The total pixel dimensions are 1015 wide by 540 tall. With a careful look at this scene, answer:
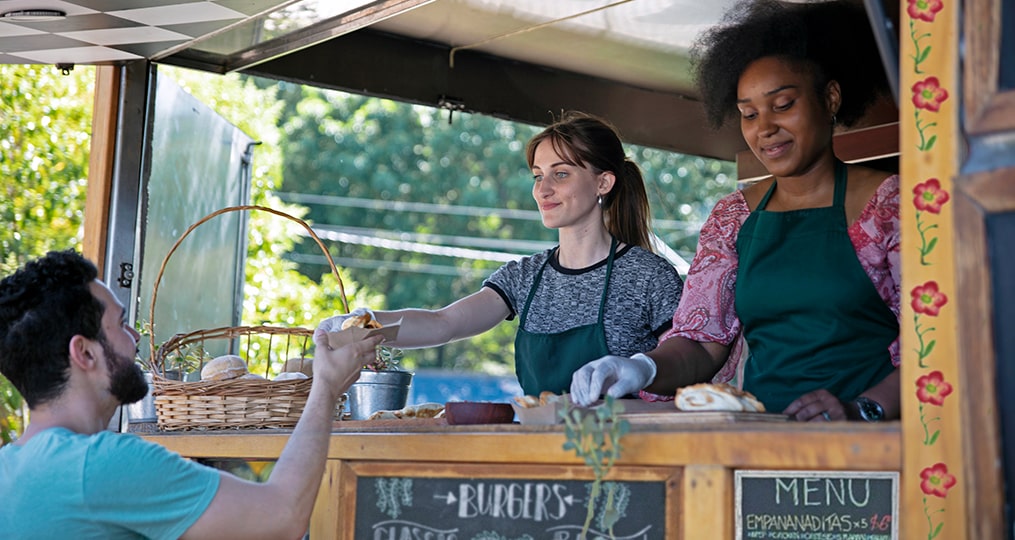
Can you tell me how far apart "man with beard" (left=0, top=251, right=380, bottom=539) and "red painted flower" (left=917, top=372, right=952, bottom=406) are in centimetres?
108

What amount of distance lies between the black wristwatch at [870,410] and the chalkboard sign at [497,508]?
1.18 ft

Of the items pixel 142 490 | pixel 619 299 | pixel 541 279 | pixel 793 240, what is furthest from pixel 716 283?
pixel 142 490

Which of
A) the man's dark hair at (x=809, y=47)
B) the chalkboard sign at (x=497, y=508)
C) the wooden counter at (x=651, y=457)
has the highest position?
the man's dark hair at (x=809, y=47)

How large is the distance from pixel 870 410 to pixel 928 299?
1.26ft

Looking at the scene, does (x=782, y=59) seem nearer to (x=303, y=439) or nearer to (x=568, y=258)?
(x=568, y=258)

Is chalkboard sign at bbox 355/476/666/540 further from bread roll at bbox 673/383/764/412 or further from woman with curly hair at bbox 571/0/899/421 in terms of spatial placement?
woman with curly hair at bbox 571/0/899/421

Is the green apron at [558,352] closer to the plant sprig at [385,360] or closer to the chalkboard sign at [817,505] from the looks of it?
the plant sprig at [385,360]

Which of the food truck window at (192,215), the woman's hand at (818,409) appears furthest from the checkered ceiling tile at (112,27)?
the woman's hand at (818,409)

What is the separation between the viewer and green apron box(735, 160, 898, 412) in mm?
2430

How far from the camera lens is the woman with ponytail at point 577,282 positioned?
3.10 meters

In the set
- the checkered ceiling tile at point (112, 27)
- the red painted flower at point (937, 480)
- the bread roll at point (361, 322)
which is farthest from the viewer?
the checkered ceiling tile at point (112, 27)

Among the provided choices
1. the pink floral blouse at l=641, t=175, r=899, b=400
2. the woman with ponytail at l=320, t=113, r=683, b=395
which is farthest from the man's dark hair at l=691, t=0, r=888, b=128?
the woman with ponytail at l=320, t=113, r=683, b=395

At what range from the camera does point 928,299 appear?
1615 mm

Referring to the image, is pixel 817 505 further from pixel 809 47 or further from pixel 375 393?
pixel 375 393
